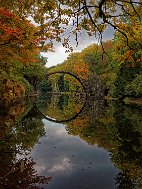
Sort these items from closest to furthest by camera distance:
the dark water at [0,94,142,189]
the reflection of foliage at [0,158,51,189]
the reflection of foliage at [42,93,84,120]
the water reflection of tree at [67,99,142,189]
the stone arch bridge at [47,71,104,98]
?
the reflection of foliage at [0,158,51,189] < the dark water at [0,94,142,189] < the water reflection of tree at [67,99,142,189] < the reflection of foliage at [42,93,84,120] < the stone arch bridge at [47,71,104,98]

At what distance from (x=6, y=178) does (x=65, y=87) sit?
4849 inches

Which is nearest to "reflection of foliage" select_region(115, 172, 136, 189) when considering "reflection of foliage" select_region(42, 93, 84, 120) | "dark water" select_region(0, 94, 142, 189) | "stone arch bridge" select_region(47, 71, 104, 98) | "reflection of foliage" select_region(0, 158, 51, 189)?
"dark water" select_region(0, 94, 142, 189)

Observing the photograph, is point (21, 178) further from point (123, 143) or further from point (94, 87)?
point (94, 87)

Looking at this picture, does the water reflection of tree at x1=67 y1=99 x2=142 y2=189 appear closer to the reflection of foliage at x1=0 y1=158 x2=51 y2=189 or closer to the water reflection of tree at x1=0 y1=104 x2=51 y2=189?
the reflection of foliage at x1=0 y1=158 x2=51 y2=189

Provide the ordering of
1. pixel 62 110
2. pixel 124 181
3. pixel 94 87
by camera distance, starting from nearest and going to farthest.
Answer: pixel 124 181
pixel 62 110
pixel 94 87

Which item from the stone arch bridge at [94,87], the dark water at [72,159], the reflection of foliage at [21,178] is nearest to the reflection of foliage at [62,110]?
the dark water at [72,159]

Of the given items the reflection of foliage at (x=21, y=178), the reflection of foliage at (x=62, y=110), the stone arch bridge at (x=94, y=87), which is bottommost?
the reflection of foliage at (x=21, y=178)

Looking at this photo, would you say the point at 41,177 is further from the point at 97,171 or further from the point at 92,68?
the point at 92,68

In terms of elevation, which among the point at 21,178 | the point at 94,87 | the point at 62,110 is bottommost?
the point at 21,178

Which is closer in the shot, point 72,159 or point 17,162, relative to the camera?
point 17,162

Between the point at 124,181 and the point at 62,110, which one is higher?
the point at 62,110

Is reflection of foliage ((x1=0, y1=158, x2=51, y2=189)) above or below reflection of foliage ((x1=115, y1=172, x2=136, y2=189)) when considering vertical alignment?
above

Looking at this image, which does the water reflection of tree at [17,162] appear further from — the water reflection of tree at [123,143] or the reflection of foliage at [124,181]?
the water reflection of tree at [123,143]

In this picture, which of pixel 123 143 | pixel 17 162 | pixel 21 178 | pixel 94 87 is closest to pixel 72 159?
pixel 17 162
